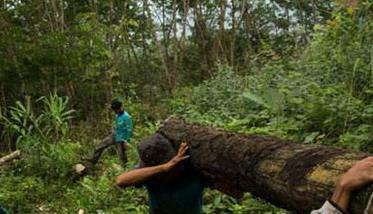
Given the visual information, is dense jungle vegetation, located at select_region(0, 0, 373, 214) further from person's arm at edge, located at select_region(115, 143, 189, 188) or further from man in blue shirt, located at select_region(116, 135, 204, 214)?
person's arm at edge, located at select_region(115, 143, 189, 188)

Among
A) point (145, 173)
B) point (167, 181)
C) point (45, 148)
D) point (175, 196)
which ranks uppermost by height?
point (145, 173)

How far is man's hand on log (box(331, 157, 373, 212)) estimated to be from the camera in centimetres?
226

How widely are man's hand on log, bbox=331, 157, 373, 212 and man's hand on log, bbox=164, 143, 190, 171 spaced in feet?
4.91

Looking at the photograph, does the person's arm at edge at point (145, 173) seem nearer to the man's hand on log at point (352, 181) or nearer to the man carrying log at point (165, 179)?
the man carrying log at point (165, 179)

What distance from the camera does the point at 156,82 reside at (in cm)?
2441

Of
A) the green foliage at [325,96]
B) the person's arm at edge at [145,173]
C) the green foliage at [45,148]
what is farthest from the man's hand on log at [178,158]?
the green foliage at [45,148]

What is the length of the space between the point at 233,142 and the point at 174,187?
0.60m

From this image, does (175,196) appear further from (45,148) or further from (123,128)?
(45,148)

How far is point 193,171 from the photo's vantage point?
12.8 feet

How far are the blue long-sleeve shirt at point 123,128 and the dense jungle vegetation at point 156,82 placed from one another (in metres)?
0.52

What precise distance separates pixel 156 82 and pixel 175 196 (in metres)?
20.7

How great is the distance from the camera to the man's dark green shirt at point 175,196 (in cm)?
383

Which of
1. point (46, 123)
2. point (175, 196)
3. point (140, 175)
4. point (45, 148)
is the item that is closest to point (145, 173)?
point (140, 175)

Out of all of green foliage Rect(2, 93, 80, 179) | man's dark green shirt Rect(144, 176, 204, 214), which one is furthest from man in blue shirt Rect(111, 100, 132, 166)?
man's dark green shirt Rect(144, 176, 204, 214)
